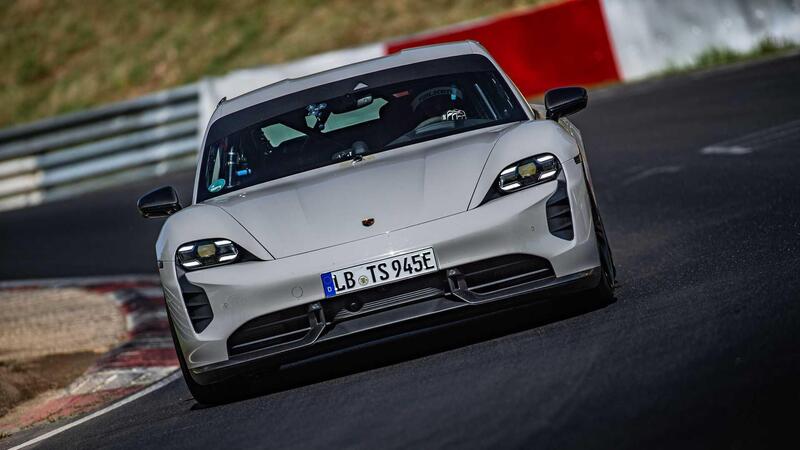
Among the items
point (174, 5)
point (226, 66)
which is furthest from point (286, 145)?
point (174, 5)

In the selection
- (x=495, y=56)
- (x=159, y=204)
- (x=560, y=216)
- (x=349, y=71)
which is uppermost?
(x=349, y=71)

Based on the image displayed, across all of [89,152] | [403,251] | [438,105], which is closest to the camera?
[403,251]

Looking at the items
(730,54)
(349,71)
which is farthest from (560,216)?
(730,54)

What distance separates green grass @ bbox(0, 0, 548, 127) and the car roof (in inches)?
731

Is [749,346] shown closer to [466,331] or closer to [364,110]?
[466,331]

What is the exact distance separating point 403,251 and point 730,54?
13.2 metres

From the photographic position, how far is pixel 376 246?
5.86m

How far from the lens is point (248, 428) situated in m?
5.65

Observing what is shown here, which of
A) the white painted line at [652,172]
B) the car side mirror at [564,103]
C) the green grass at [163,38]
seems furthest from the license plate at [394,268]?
the green grass at [163,38]

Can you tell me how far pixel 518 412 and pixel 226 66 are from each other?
23.7m

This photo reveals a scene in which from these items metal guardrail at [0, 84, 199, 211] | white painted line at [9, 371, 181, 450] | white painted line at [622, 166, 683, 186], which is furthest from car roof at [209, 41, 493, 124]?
metal guardrail at [0, 84, 199, 211]

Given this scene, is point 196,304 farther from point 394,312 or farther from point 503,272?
point 503,272

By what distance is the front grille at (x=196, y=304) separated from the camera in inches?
240

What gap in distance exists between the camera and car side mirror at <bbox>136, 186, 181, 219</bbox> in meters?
7.11
